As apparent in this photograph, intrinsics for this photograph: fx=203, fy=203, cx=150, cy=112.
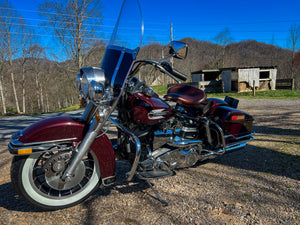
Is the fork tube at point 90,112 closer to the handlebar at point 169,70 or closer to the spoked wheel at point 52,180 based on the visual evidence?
the spoked wheel at point 52,180

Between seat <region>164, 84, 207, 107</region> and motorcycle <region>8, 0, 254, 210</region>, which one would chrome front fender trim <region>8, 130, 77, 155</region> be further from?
seat <region>164, 84, 207, 107</region>

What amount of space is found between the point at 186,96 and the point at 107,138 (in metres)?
1.22

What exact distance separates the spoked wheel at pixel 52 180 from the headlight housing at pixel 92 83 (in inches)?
29.1

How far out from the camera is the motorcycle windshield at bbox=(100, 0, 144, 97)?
2.16 m

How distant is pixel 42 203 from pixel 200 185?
6.36 ft

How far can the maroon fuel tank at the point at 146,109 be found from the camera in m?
2.43

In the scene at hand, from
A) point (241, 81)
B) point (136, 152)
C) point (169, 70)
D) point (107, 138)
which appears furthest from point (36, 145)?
point (241, 81)

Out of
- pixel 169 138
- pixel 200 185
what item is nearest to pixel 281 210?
pixel 200 185

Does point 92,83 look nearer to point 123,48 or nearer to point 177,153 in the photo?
point 123,48

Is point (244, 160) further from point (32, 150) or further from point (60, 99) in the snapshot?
point (60, 99)

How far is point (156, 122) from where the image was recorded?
2.56 meters

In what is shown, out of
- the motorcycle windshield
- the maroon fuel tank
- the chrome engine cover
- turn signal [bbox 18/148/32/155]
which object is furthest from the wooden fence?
turn signal [bbox 18/148/32/155]

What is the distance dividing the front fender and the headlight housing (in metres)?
0.45

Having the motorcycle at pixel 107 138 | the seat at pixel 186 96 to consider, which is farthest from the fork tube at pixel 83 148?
the seat at pixel 186 96
